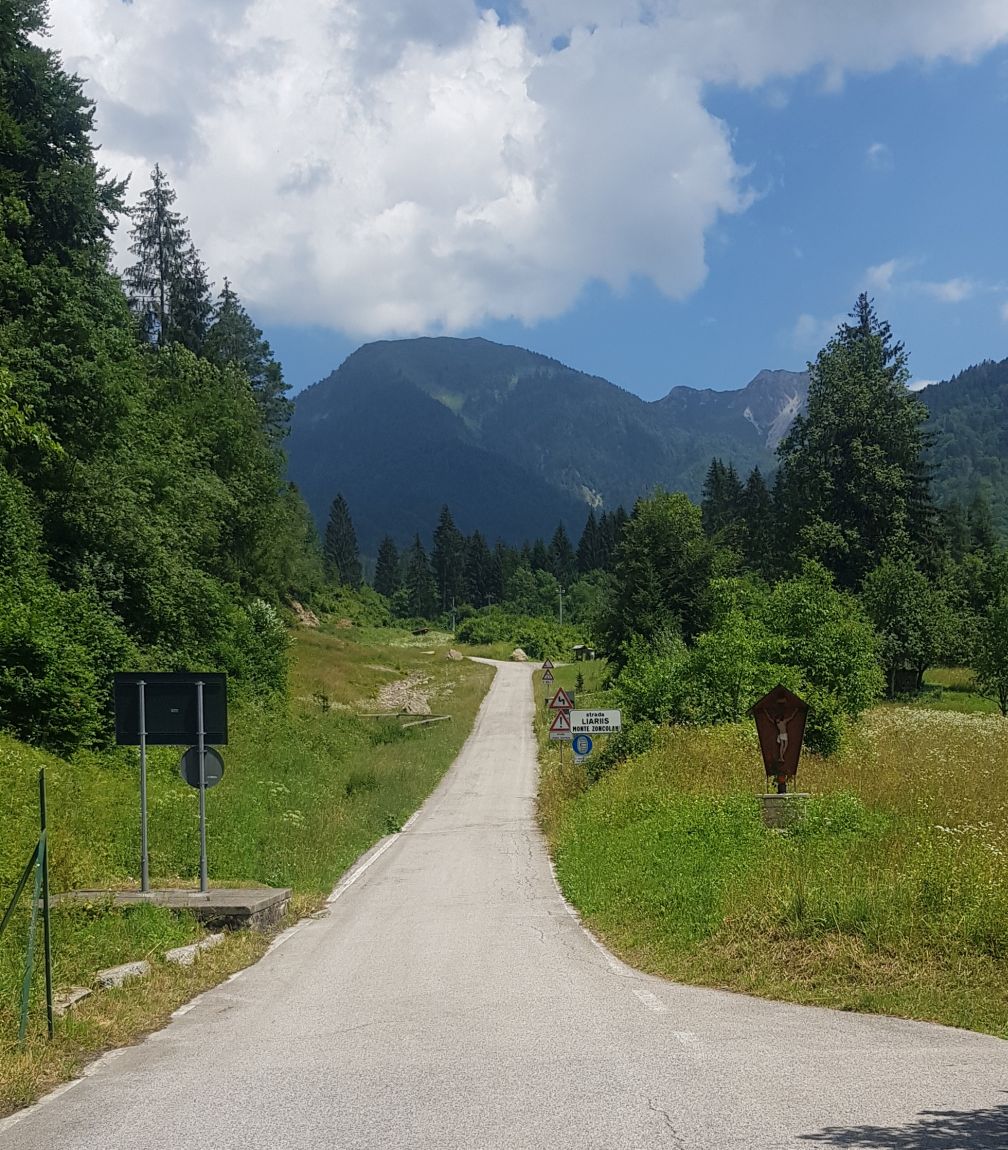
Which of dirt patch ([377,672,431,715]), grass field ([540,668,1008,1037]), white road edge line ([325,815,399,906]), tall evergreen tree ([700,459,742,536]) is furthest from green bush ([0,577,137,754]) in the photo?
tall evergreen tree ([700,459,742,536])

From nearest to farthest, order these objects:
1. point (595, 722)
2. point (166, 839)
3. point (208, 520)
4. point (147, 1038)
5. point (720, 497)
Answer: point (147, 1038)
point (166, 839)
point (595, 722)
point (208, 520)
point (720, 497)

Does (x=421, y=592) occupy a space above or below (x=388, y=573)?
below

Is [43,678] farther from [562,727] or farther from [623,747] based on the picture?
[623,747]

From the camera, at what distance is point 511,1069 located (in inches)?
241

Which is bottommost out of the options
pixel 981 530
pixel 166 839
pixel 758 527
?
pixel 166 839

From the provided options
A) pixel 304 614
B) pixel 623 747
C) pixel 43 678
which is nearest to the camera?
pixel 43 678

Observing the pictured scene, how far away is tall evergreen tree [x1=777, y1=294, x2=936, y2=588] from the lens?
64625 millimetres

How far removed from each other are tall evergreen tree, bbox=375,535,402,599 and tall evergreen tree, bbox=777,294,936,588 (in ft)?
375

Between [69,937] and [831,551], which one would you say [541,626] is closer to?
[831,551]

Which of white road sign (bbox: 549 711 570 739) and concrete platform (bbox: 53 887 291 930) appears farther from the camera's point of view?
white road sign (bbox: 549 711 570 739)

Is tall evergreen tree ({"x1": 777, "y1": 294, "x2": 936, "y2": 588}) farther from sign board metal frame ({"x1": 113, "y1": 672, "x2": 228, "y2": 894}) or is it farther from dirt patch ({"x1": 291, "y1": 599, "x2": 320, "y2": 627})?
sign board metal frame ({"x1": 113, "y1": 672, "x2": 228, "y2": 894})

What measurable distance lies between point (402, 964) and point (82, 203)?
27.3m

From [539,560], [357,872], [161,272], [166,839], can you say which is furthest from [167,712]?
[539,560]

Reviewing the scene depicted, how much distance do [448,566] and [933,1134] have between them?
530 feet
